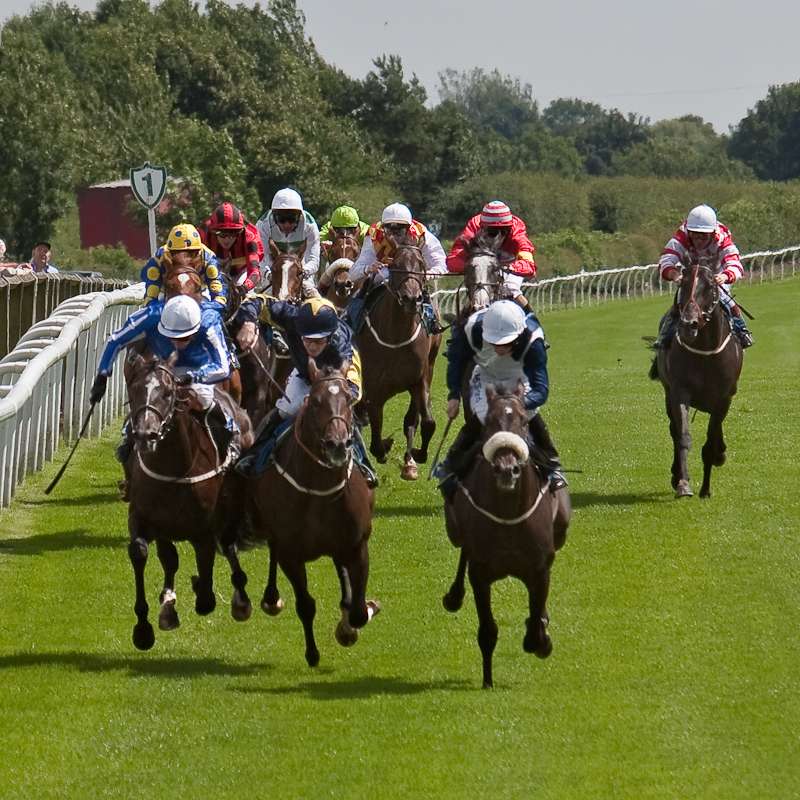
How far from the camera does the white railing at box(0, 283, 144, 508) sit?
449 inches

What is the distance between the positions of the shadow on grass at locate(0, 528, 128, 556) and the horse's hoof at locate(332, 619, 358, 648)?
325cm

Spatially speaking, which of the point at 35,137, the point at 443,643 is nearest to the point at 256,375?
the point at 443,643

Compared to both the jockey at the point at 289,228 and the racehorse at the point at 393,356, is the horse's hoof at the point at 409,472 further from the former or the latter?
the jockey at the point at 289,228

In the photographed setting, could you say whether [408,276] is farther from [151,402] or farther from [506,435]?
[506,435]

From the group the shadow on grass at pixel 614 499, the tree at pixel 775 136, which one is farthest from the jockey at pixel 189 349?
the tree at pixel 775 136

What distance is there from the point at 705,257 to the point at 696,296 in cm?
48

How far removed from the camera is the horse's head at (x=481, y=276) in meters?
11.7

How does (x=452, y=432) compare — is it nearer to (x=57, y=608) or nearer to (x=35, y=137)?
(x=57, y=608)

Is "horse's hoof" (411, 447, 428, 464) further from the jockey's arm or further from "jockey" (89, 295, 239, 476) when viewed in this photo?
the jockey's arm

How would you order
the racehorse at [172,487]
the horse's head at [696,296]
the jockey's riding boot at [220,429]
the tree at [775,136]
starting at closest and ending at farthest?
the racehorse at [172,487] < the jockey's riding boot at [220,429] < the horse's head at [696,296] < the tree at [775,136]

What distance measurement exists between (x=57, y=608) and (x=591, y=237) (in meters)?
43.5

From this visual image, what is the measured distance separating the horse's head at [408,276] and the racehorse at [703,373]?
2103 millimetres

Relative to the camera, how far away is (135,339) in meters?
9.41

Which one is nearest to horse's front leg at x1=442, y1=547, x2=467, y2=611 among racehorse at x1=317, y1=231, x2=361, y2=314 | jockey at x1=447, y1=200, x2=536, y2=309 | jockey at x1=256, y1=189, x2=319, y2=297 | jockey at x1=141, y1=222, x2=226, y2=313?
jockey at x1=141, y1=222, x2=226, y2=313
